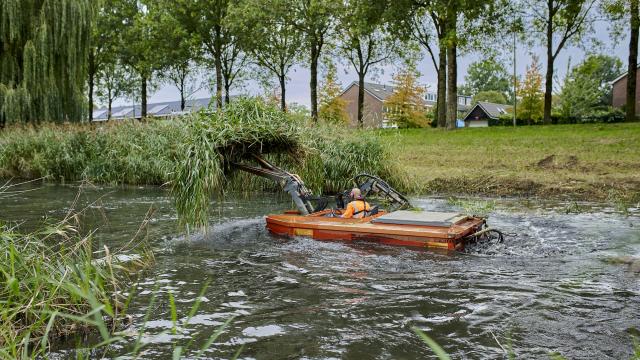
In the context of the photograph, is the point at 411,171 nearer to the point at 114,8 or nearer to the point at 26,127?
the point at 26,127

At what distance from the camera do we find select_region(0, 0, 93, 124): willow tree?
78.5ft

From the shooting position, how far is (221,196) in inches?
432

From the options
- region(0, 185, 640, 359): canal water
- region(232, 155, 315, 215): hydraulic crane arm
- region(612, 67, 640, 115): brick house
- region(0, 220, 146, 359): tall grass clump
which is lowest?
region(0, 185, 640, 359): canal water

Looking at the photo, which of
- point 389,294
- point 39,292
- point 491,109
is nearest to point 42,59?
point 39,292

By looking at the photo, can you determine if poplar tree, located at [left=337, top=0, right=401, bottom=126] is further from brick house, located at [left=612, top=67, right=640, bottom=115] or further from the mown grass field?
brick house, located at [left=612, top=67, right=640, bottom=115]

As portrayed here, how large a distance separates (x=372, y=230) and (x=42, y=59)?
801 inches

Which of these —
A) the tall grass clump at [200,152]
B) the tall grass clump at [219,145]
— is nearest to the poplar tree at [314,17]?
the tall grass clump at [200,152]

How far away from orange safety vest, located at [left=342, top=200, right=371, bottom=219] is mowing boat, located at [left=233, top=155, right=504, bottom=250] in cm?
9

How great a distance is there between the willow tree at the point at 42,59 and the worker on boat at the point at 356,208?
60.7 feet

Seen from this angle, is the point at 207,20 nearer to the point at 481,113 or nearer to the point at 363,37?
the point at 363,37

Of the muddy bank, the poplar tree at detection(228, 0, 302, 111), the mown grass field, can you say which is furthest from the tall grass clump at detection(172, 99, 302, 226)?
the poplar tree at detection(228, 0, 302, 111)

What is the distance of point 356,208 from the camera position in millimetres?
9875

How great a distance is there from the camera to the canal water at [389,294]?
5.12 m

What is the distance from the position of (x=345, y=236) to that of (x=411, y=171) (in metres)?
9.44
